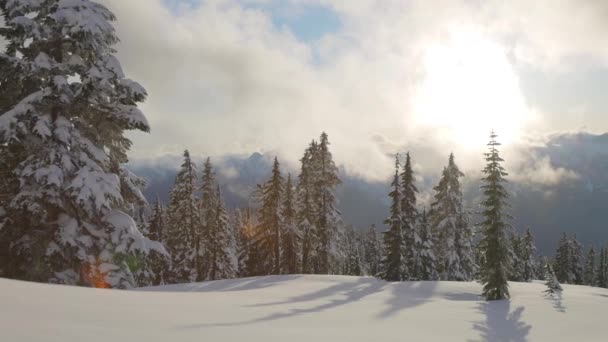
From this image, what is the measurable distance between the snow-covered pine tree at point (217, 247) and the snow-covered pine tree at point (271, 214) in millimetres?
4718

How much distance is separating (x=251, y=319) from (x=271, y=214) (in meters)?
39.2

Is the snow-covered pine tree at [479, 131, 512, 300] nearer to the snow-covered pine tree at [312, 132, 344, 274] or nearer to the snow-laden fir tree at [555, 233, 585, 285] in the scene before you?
the snow-covered pine tree at [312, 132, 344, 274]

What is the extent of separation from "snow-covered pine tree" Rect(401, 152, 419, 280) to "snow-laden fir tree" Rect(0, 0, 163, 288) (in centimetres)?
3337

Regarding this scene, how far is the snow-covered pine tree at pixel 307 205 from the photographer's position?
45750mm

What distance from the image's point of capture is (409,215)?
4450cm

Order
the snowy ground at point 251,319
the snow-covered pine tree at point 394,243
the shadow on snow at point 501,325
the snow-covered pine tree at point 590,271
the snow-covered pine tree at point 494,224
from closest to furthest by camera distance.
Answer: the snowy ground at point 251,319
the shadow on snow at point 501,325
the snow-covered pine tree at point 494,224
the snow-covered pine tree at point 394,243
the snow-covered pine tree at point 590,271

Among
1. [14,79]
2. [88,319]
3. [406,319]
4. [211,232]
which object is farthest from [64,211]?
[211,232]

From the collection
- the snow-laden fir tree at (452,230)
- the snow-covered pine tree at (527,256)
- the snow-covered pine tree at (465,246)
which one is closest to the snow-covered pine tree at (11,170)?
the snow-laden fir tree at (452,230)

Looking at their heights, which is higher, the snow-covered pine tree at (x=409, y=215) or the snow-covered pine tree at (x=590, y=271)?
the snow-covered pine tree at (x=409, y=215)

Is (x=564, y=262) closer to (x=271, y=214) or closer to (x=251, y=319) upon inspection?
(x=271, y=214)

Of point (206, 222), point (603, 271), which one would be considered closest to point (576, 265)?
point (603, 271)

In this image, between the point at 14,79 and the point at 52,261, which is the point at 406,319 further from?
the point at 14,79

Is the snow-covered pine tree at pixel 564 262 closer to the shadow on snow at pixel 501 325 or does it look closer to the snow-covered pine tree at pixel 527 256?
the snow-covered pine tree at pixel 527 256

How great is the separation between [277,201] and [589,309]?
32943mm
